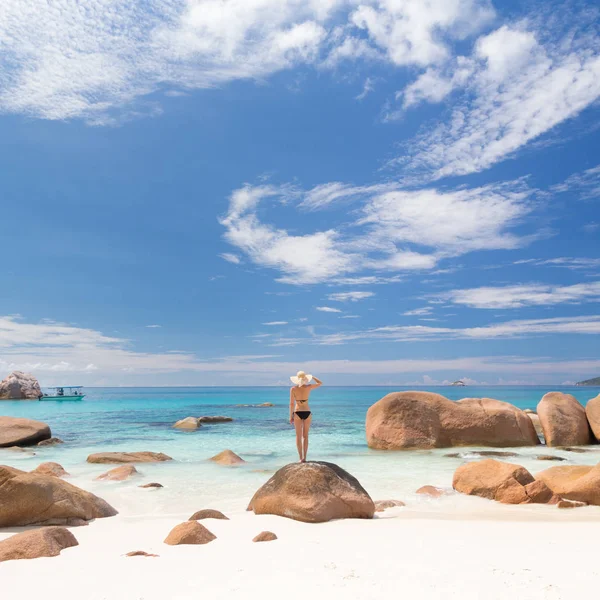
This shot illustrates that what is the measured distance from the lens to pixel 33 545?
5727 millimetres

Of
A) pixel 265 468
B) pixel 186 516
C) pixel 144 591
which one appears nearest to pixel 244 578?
pixel 144 591

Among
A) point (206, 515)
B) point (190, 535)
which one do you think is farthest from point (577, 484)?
point (190, 535)

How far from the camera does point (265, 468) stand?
14828 millimetres

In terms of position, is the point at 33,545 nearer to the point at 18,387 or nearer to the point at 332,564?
the point at 332,564

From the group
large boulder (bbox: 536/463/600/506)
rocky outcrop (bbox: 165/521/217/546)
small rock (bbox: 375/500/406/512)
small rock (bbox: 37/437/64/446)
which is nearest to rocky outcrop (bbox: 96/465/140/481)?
small rock (bbox: 375/500/406/512)

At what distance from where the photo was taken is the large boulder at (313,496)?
777cm

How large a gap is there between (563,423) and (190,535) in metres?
17.6

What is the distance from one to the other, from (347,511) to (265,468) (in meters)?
7.25

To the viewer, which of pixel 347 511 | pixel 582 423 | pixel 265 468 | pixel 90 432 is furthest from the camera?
pixel 90 432

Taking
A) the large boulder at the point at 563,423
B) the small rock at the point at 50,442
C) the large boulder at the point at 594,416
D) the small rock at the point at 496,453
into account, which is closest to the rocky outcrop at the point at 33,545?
the small rock at the point at 496,453

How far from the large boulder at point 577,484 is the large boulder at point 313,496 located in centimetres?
408

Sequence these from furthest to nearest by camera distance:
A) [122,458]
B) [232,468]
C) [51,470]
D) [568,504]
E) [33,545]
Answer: [122,458], [232,468], [51,470], [568,504], [33,545]

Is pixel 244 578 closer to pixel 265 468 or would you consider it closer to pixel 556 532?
pixel 556 532

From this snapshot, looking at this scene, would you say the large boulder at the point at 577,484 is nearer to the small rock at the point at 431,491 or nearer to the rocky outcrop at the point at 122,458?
the small rock at the point at 431,491
